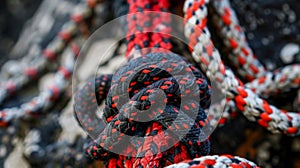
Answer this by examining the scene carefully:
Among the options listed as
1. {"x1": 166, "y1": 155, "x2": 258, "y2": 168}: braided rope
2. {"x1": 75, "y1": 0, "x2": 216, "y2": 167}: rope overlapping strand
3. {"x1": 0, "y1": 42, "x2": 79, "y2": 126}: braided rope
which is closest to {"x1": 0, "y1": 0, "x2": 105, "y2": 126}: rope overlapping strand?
{"x1": 0, "y1": 42, "x2": 79, "y2": 126}: braided rope

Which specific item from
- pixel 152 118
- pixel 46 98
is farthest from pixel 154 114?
pixel 46 98

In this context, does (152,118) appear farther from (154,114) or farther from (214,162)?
(214,162)

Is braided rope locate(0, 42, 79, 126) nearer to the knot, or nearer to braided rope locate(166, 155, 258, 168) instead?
the knot

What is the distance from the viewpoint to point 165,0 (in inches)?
39.1

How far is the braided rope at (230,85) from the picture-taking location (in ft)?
2.87

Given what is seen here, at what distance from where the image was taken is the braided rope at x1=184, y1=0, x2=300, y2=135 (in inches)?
34.4

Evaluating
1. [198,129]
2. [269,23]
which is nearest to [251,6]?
[269,23]

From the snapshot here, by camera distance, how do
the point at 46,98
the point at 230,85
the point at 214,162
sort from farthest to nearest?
the point at 46,98
the point at 230,85
the point at 214,162

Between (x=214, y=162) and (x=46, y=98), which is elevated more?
(x=214, y=162)

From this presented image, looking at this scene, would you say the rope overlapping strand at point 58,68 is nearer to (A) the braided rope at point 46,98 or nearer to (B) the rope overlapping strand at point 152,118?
(A) the braided rope at point 46,98

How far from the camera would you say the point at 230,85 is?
878 mm

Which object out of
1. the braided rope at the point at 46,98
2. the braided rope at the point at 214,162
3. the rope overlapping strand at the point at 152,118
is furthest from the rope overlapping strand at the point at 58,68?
the braided rope at the point at 214,162

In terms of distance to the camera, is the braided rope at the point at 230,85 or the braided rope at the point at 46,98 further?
the braided rope at the point at 46,98

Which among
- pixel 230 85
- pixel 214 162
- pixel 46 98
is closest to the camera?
pixel 214 162
